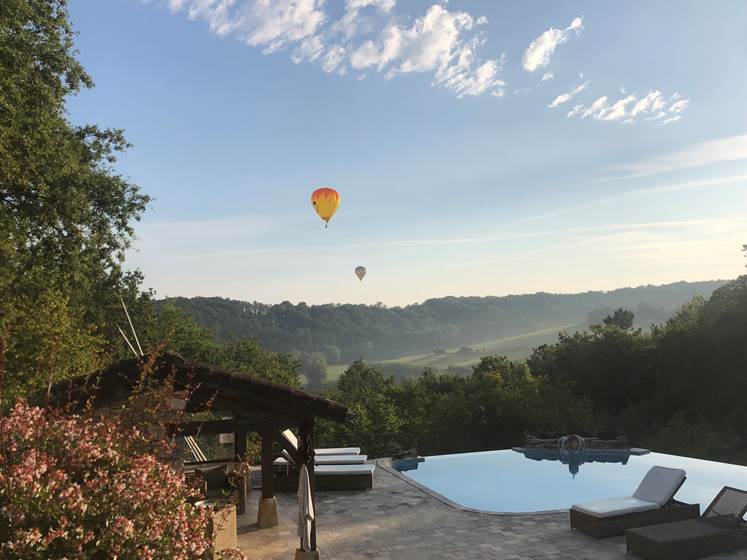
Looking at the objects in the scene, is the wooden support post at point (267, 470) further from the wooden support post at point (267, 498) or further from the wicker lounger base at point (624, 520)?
the wicker lounger base at point (624, 520)

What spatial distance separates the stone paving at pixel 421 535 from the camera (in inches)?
365

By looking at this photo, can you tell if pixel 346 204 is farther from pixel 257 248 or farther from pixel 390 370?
pixel 390 370

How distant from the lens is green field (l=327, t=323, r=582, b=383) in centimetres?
9831

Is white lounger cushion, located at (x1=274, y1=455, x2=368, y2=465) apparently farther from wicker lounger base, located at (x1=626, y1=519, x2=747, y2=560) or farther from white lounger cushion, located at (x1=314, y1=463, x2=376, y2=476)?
wicker lounger base, located at (x1=626, y1=519, x2=747, y2=560)

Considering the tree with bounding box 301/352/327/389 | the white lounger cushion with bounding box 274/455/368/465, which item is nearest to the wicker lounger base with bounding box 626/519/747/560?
the white lounger cushion with bounding box 274/455/368/465

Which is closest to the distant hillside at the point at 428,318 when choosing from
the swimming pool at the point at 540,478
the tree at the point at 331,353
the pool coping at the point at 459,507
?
the tree at the point at 331,353

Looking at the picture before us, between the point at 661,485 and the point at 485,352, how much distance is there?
96182mm

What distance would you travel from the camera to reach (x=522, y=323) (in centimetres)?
12494

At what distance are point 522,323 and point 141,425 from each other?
124m

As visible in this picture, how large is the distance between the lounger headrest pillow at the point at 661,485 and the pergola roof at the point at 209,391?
20.4 ft

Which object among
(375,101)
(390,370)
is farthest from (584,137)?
(390,370)

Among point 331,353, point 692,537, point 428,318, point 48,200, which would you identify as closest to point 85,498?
point 692,537

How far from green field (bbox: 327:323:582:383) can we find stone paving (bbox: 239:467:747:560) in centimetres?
7818

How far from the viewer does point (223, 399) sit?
9523mm
